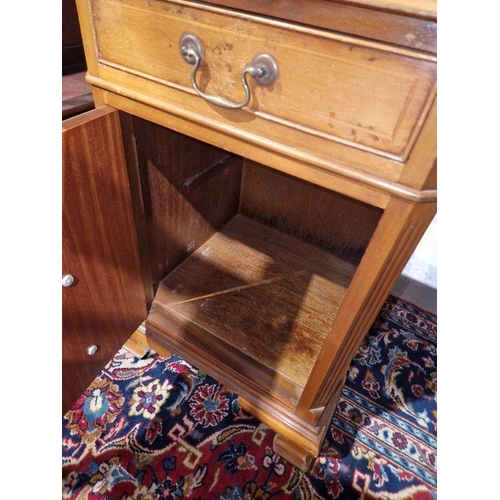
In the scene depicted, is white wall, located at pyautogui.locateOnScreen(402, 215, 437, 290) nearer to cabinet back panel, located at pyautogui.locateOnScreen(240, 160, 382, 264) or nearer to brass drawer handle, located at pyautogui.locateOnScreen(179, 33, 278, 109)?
cabinet back panel, located at pyautogui.locateOnScreen(240, 160, 382, 264)

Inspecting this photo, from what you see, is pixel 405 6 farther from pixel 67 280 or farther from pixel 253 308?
pixel 253 308

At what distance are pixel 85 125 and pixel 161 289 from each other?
0.49m

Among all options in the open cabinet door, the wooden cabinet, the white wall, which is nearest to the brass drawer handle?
the wooden cabinet

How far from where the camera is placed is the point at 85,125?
0.42 metres

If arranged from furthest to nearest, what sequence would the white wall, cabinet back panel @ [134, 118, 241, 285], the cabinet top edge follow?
1. the white wall
2. cabinet back panel @ [134, 118, 241, 285]
3. the cabinet top edge

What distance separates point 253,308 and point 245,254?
0.20 metres

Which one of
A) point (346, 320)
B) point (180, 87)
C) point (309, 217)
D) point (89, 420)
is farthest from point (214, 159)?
point (89, 420)

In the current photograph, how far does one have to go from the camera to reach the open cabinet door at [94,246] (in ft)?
1.41

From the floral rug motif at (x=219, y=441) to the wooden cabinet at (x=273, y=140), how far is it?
8cm

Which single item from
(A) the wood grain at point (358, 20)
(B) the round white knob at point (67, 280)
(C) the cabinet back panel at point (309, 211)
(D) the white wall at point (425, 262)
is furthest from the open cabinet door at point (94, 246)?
(D) the white wall at point (425, 262)

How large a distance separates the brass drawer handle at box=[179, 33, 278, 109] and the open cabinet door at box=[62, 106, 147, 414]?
16cm

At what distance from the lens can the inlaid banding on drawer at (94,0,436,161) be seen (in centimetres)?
29

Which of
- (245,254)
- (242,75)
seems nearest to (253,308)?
(245,254)

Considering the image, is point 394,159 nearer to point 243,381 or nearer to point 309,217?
point 243,381
